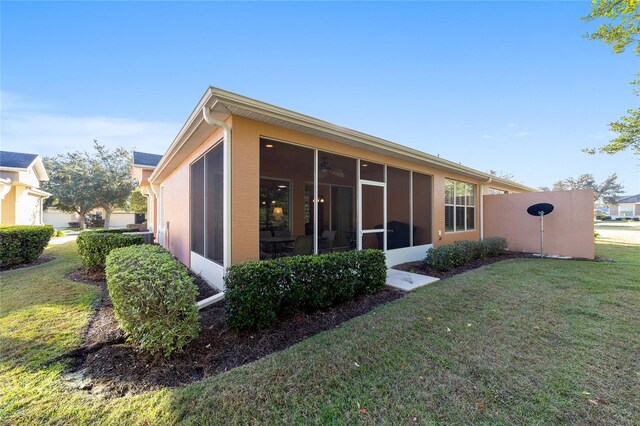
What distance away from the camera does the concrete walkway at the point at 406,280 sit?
5.43 metres

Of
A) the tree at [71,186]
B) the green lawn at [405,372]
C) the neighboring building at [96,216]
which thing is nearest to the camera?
the green lawn at [405,372]

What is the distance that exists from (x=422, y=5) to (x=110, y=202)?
93.8ft

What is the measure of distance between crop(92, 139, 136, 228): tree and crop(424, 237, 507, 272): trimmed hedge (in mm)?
27340

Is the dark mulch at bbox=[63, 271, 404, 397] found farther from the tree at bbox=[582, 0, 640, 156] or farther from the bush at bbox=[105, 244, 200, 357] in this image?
the tree at bbox=[582, 0, 640, 156]

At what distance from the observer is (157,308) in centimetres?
281

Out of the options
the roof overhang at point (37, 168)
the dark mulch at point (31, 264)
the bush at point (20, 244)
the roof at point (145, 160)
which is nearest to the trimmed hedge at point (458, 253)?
the dark mulch at point (31, 264)

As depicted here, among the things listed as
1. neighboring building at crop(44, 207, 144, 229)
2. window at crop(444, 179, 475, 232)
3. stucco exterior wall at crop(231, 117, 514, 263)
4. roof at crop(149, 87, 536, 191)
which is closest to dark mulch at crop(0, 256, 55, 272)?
roof at crop(149, 87, 536, 191)

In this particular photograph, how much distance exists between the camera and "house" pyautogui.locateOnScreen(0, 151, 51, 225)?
46.2ft

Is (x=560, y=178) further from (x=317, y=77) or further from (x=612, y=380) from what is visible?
(x=612, y=380)

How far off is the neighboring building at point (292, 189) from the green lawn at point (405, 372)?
2.11 m

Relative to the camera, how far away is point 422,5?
25.4ft

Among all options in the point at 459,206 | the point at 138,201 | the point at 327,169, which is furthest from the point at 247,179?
the point at 138,201

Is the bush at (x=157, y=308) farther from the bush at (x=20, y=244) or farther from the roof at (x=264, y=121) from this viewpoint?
the bush at (x=20, y=244)

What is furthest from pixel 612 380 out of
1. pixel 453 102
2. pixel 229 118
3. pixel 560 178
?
pixel 560 178
